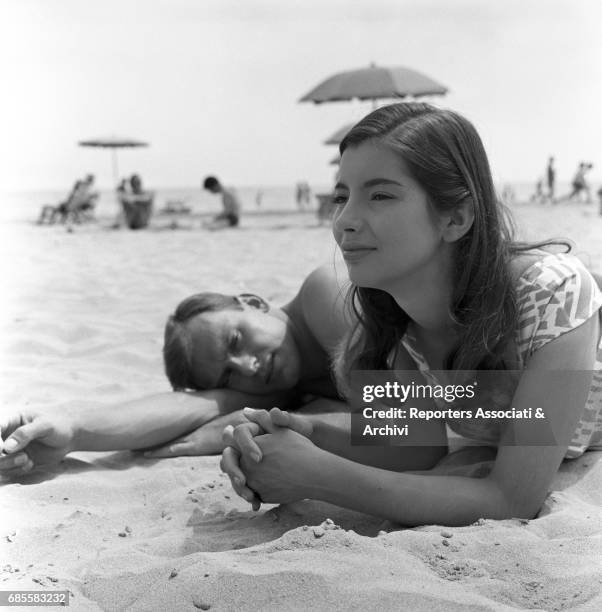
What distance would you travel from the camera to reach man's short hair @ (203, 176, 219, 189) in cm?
1229

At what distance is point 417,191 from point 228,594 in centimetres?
93

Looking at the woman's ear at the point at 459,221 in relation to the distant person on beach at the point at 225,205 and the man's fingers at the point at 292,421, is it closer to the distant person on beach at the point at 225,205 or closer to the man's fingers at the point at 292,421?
the man's fingers at the point at 292,421

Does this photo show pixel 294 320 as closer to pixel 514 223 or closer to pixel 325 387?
pixel 325 387

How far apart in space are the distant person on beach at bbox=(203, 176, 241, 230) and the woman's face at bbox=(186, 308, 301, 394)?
9838mm

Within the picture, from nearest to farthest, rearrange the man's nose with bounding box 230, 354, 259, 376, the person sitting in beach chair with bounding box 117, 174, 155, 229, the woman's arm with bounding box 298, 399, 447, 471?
the woman's arm with bounding box 298, 399, 447, 471 → the man's nose with bounding box 230, 354, 259, 376 → the person sitting in beach chair with bounding box 117, 174, 155, 229

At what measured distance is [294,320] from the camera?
115 inches

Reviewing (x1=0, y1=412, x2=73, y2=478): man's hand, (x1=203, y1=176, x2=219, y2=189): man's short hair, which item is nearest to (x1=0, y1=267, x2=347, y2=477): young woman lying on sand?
(x1=0, y1=412, x2=73, y2=478): man's hand

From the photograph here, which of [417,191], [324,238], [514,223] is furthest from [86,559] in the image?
[324,238]

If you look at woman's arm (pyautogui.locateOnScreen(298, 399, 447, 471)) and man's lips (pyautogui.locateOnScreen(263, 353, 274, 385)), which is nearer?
woman's arm (pyautogui.locateOnScreen(298, 399, 447, 471))

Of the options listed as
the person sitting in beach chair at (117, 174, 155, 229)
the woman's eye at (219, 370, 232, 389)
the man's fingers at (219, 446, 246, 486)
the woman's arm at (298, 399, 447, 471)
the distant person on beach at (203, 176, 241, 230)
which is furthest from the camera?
the person sitting in beach chair at (117, 174, 155, 229)

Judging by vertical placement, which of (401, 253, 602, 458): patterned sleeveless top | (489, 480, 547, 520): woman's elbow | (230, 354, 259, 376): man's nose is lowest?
(489, 480, 547, 520): woman's elbow

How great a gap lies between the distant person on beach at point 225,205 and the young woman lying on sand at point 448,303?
35.3 ft

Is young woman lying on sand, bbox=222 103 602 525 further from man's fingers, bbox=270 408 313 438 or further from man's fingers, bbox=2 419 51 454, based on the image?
man's fingers, bbox=2 419 51 454

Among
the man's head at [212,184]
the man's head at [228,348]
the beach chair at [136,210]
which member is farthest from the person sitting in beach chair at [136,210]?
the man's head at [228,348]
